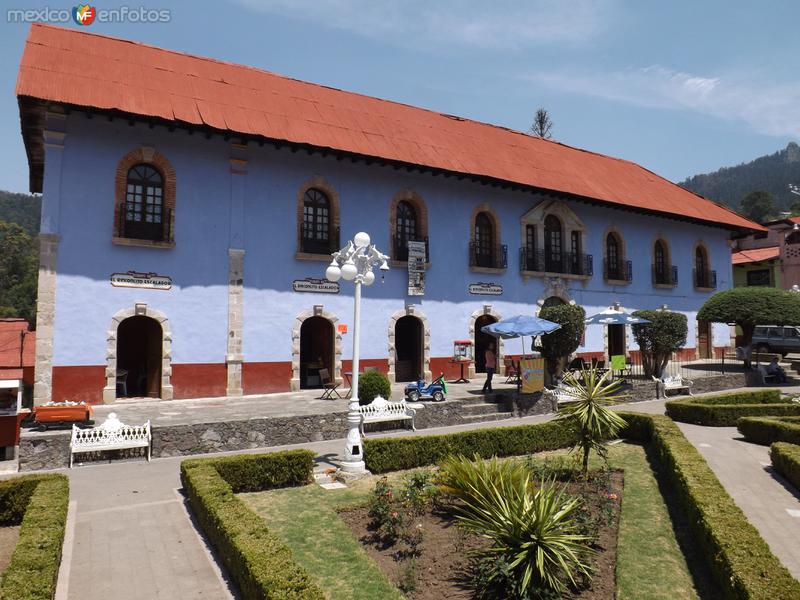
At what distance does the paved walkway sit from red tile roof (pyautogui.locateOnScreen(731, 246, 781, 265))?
111 feet

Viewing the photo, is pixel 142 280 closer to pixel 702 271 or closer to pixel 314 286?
pixel 314 286

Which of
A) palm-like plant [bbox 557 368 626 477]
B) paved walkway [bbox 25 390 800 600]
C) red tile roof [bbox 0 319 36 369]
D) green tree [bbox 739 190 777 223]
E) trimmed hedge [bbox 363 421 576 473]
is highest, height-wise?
green tree [bbox 739 190 777 223]

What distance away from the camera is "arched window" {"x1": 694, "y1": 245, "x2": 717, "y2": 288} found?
102 feet

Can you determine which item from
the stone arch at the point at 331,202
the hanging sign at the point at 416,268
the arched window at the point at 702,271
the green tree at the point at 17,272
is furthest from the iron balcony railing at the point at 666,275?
the green tree at the point at 17,272

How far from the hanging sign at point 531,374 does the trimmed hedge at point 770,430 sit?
547 centimetres

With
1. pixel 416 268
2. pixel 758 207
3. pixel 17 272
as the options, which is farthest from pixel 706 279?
pixel 758 207

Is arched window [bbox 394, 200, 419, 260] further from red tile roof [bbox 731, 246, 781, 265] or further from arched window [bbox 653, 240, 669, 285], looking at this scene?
red tile roof [bbox 731, 246, 781, 265]

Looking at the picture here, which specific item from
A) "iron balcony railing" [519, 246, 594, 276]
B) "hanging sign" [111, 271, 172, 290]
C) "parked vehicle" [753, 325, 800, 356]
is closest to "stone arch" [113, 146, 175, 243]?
"hanging sign" [111, 271, 172, 290]

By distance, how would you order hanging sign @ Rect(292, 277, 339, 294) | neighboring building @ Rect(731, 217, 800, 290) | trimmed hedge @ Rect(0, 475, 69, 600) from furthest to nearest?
neighboring building @ Rect(731, 217, 800, 290), hanging sign @ Rect(292, 277, 339, 294), trimmed hedge @ Rect(0, 475, 69, 600)

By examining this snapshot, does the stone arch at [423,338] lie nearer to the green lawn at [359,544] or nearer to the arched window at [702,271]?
the green lawn at [359,544]

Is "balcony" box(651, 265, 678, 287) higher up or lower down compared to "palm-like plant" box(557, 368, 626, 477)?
higher up

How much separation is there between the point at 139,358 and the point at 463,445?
1345 centimetres

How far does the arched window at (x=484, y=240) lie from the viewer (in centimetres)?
2345

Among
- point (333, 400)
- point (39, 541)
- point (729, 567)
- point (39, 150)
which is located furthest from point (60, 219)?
point (729, 567)
